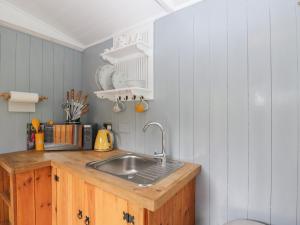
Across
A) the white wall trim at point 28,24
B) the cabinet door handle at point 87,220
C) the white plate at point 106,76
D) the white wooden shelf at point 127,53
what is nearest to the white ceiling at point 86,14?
the white wall trim at point 28,24

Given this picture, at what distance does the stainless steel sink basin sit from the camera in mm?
944

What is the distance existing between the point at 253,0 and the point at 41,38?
186cm

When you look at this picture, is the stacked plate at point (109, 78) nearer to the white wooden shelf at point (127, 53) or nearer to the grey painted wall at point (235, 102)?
the white wooden shelf at point (127, 53)

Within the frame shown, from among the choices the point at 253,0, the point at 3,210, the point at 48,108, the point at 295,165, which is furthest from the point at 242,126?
the point at 3,210

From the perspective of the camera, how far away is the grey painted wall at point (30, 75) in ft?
4.92

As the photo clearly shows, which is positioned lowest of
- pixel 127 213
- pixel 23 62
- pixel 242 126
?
pixel 127 213

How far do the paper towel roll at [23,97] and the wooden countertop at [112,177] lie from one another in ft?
1.55

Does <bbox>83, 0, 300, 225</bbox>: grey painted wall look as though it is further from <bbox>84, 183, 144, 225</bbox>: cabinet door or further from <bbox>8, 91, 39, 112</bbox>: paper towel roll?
<bbox>8, 91, 39, 112</bbox>: paper towel roll

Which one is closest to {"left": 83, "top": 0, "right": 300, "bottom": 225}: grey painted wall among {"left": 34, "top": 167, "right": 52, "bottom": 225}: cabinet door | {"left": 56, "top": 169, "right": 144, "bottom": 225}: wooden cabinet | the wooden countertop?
the wooden countertop

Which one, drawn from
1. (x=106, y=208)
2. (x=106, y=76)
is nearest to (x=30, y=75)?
(x=106, y=76)

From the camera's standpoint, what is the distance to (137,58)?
59.6 inches

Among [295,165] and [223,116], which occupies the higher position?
[223,116]

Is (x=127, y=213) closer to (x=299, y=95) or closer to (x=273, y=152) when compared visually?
(x=273, y=152)

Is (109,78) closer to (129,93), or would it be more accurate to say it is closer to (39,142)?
(129,93)
